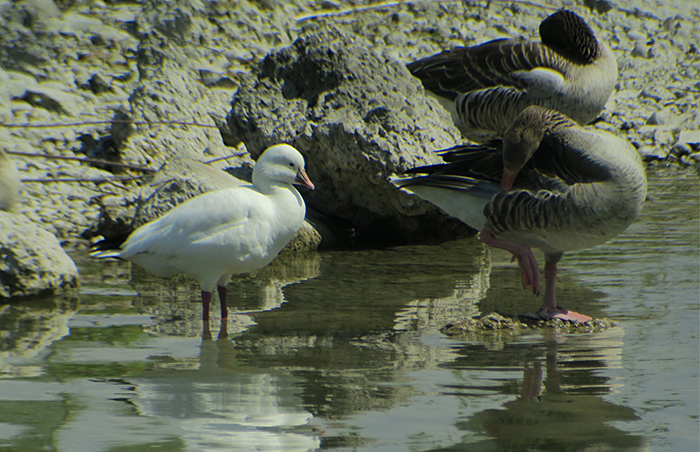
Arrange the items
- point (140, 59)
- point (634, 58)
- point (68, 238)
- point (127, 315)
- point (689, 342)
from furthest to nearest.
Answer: point (634, 58) → point (140, 59) → point (68, 238) → point (127, 315) → point (689, 342)

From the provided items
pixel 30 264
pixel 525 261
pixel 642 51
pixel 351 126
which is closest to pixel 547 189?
pixel 525 261

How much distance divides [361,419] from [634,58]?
40.6 feet

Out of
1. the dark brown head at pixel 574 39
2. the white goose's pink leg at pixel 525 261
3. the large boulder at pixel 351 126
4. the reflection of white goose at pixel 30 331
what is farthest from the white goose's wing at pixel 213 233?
the dark brown head at pixel 574 39

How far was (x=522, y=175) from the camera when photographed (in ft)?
17.8

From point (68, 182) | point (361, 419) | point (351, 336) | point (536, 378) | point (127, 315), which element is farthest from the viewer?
point (68, 182)

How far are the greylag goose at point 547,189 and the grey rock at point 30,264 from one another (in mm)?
2766

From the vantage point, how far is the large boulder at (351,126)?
24.1 ft

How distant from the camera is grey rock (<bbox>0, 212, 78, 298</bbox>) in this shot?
548 centimetres

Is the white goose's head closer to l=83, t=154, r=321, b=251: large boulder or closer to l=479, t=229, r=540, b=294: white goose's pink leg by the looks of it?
l=479, t=229, r=540, b=294: white goose's pink leg

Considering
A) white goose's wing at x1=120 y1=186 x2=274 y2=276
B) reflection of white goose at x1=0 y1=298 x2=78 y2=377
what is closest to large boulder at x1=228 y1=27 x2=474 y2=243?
white goose's wing at x1=120 y1=186 x2=274 y2=276

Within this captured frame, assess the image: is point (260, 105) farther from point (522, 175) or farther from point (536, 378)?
point (536, 378)

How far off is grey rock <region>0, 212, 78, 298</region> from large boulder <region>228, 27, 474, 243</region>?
8.32ft

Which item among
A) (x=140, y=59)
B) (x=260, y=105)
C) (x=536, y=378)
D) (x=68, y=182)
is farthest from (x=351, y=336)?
(x=140, y=59)

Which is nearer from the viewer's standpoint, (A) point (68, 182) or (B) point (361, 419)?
(B) point (361, 419)
